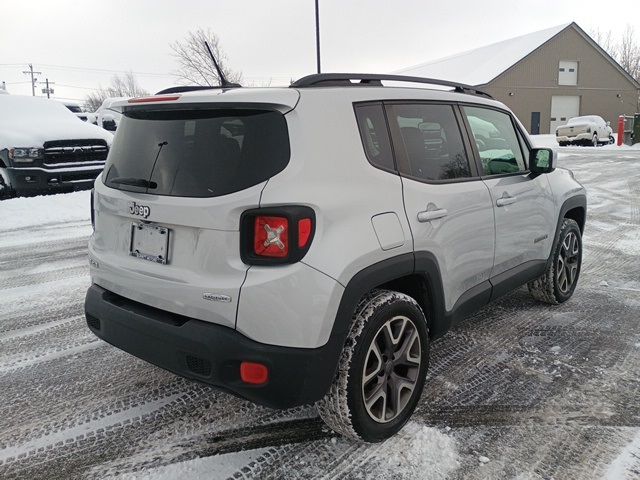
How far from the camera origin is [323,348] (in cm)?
234

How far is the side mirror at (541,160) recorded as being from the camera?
3914mm

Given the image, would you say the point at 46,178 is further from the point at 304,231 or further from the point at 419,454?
the point at 419,454

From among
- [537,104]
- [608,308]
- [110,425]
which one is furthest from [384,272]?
[537,104]

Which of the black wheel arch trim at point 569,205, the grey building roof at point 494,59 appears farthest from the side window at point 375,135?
the grey building roof at point 494,59

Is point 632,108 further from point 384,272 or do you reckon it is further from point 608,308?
point 384,272

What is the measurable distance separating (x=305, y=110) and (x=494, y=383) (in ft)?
6.78

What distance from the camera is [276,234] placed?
226 cm

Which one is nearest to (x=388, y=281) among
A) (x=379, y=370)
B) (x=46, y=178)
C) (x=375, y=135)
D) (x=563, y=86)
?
(x=379, y=370)

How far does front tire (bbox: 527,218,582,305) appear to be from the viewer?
4.50 metres

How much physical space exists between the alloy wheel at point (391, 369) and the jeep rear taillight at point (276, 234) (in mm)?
664

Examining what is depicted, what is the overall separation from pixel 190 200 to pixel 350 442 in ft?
4.78

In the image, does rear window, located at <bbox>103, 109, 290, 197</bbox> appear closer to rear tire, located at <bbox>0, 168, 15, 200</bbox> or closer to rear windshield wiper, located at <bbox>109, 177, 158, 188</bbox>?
rear windshield wiper, located at <bbox>109, 177, 158, 188</bbox>

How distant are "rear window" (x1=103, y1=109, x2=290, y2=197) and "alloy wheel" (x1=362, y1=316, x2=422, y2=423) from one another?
3.28ft

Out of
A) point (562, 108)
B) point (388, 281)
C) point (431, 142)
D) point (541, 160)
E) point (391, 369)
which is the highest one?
point (562, 108)
